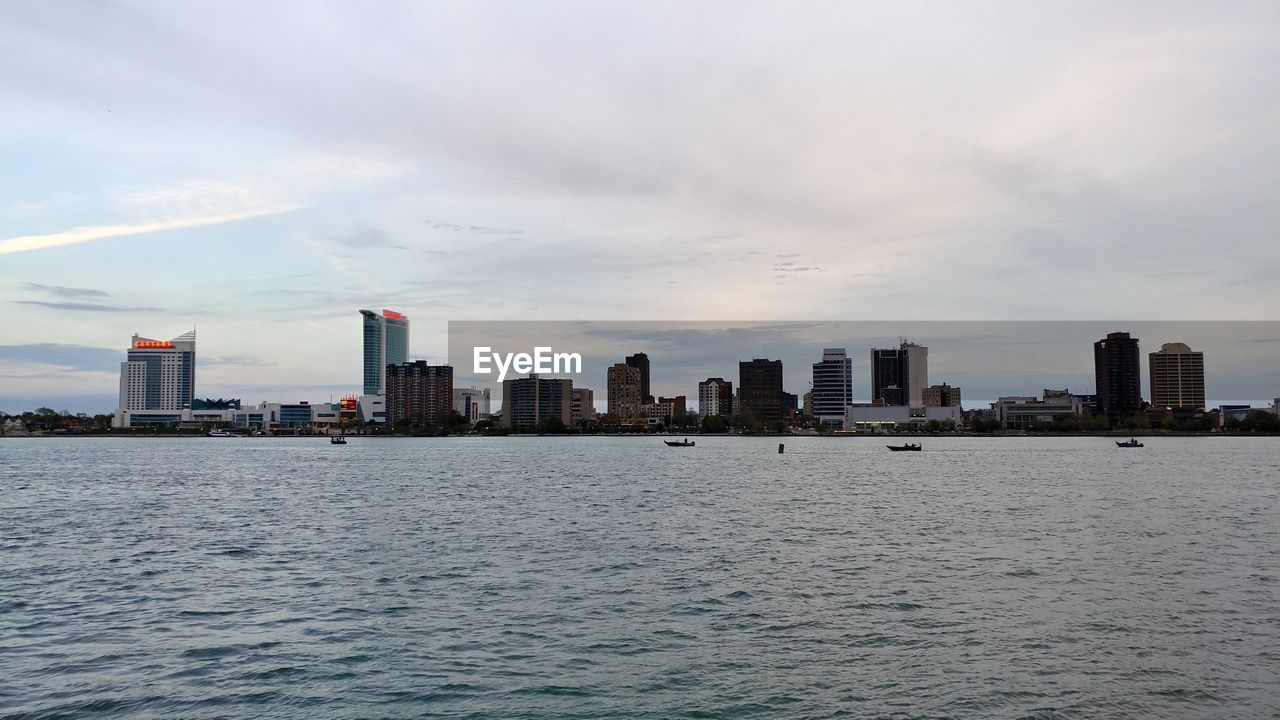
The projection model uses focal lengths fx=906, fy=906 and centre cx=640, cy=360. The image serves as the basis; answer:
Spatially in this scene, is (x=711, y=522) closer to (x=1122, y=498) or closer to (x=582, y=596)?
(x=582, y=596)

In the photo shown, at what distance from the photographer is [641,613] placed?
2956 cm

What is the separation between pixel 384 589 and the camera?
3381 centimetres

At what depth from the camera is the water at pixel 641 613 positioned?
69.4 ft

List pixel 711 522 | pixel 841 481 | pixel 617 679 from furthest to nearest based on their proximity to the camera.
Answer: pixel 841 481, pixel 711 522, pixel 617 679

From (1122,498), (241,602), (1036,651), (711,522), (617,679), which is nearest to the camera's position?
(617,679)

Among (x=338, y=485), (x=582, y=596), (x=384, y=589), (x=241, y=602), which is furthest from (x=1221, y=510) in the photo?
(x=338, y=485)

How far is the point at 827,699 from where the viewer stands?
2086cm

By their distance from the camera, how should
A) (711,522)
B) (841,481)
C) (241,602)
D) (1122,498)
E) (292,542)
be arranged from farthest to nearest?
(841,481) < (1122,498) < (711,522) < (292,542) < (241,602)

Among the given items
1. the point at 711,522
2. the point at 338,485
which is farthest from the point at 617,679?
the point at 338,485

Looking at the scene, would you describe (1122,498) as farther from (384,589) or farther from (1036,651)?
(384,589)

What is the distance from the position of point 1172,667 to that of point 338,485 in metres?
85.5

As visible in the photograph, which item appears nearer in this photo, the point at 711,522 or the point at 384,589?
the point at 384,589

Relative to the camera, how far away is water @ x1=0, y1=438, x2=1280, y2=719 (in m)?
21.1

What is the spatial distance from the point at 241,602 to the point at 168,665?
26.7ft
